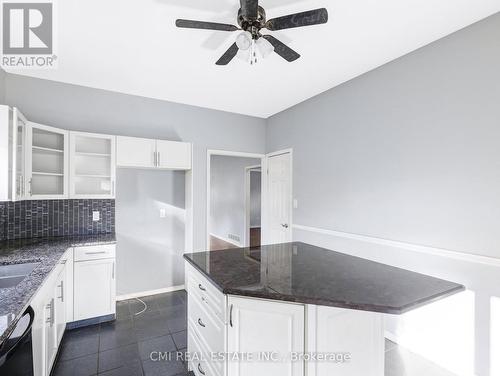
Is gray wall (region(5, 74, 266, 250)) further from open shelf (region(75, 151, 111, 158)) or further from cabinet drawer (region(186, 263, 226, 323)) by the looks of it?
cabinet drawer (region(186, 263, 226, 323))

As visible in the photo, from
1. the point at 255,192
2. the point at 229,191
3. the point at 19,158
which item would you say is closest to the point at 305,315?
the point at 19,158

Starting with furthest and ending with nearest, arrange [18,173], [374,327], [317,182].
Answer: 1. [317,182]
2. [18,173]
3. [374,327]

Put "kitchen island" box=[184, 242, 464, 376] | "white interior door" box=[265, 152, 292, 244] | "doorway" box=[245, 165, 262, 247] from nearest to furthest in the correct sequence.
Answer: "kitchen island" box=[184, 242, 464, 376] < "white interior door" box=[265, 152, 292, 244] < "doorway" box=[245, 165, 262, 247]

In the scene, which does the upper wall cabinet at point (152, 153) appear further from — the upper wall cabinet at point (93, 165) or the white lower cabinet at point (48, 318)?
the white lower cabinet at point (48, 318)

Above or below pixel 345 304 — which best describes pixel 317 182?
above

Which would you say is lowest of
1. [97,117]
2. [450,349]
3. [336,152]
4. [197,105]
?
[450,349]

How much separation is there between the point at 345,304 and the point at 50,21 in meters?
2.80

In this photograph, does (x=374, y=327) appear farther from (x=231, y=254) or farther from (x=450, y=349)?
(x=450, y=349)

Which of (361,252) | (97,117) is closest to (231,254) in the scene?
(361,252)

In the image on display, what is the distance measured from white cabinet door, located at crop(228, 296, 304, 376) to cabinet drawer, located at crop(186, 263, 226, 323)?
0.09 metres

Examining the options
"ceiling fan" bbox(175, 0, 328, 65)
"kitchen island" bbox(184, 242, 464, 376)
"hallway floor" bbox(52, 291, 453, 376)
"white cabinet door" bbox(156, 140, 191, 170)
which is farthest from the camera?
"white cabinet door" bbox(156, 140, 191, 170)

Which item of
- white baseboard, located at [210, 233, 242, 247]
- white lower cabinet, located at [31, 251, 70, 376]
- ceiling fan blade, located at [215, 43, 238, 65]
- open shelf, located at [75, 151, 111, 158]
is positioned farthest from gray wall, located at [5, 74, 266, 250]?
white baseboard, located at [210, 233, 242, 247]

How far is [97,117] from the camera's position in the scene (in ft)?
10.6

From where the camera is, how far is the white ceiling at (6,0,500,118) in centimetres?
185
